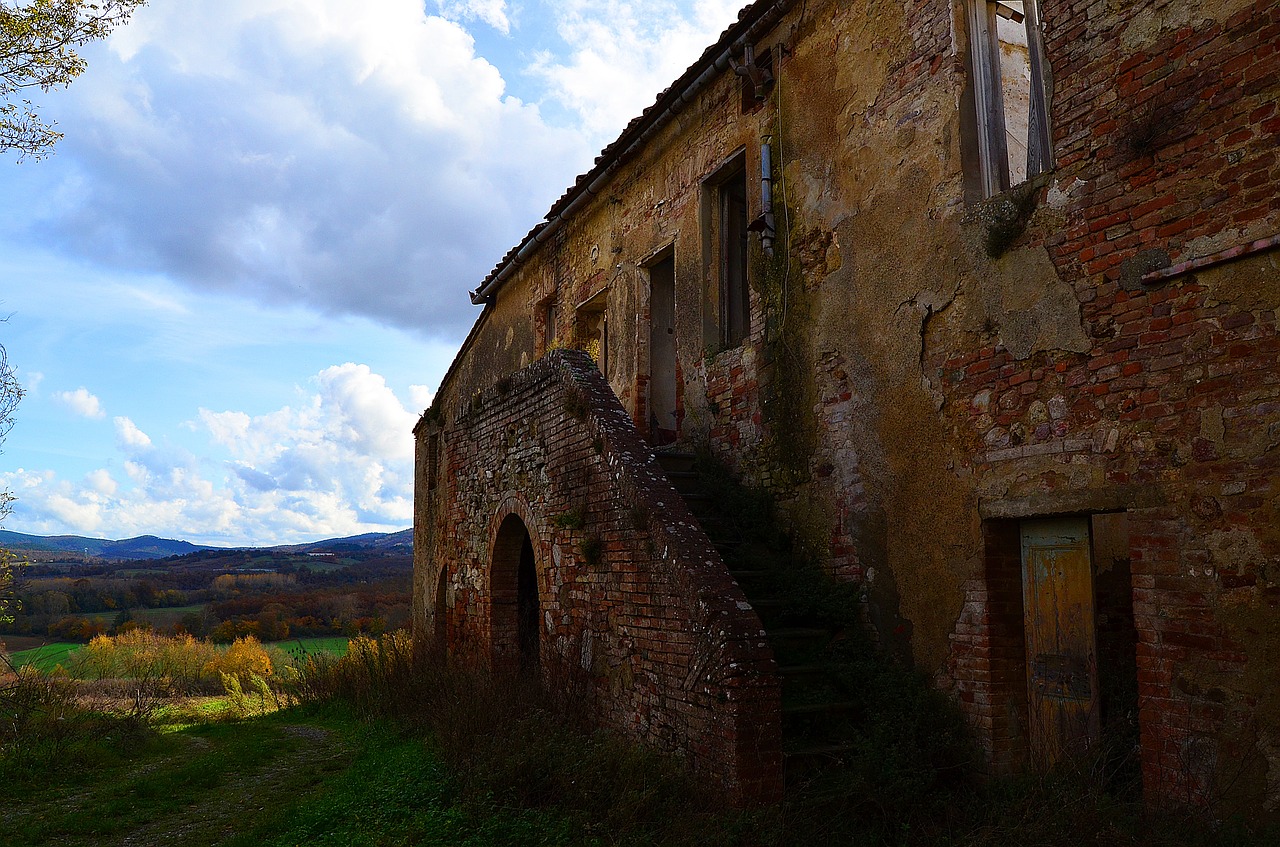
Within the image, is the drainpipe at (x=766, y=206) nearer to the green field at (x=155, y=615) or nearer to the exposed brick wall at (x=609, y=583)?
the exposed brick wall at (x=609, y=583)

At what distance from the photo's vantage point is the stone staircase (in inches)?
198

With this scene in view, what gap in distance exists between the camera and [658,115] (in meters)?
9.72

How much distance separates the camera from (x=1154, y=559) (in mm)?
4395

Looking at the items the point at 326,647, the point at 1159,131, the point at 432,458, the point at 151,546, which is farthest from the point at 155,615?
the point at 151,546

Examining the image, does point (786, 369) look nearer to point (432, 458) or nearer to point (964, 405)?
point (964, 405)

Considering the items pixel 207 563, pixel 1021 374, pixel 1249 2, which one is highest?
pixel 1249 2

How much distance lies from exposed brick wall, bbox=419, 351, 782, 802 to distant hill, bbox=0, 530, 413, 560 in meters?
61.4

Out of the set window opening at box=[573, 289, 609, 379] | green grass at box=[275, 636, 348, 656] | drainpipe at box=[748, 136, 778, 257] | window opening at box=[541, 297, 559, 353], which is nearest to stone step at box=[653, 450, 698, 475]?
drainpipe at box=[748, 136, 778, 257]

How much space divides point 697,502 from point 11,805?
6345 mm

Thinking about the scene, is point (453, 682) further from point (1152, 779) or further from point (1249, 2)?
point (1249, 2)

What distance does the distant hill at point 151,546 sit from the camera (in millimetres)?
76438

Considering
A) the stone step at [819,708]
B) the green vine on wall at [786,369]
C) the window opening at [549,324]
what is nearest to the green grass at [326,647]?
the window opening at [549,324]

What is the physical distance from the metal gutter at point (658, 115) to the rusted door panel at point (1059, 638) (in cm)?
560

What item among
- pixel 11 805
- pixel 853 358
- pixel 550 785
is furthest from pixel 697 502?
pixel 11 805
